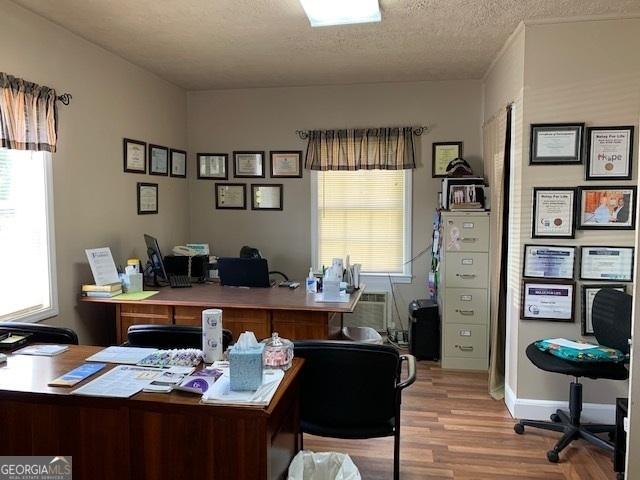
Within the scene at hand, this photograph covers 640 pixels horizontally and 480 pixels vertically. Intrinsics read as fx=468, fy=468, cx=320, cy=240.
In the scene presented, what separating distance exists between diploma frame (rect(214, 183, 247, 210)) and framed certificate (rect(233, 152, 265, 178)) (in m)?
Answer: 0.12

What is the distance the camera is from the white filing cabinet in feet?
13.5

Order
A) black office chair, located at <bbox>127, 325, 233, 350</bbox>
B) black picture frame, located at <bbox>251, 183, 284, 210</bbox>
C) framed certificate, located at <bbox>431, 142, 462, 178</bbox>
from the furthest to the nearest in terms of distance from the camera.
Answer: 1. black picture frame, located at <bbox>251, 183, 284, 210</bbox>
2. framed certificate, located at <bbox>431, 142, 462, 178</bbox>
3. black office chair, located at <bbox>127, 325, 233, 350</bbox>

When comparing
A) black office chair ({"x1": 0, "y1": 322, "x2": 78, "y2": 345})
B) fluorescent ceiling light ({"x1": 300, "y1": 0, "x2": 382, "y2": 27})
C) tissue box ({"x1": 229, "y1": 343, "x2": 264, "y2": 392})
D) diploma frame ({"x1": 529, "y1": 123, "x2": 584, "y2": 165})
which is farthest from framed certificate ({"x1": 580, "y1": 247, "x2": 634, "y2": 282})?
black office chair ({"x1": 0, "y1": 322, "x2": 78, "y2": 345})

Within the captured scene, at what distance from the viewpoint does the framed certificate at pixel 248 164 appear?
5.07 m

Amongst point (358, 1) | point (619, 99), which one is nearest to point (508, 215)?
point (619, 99)

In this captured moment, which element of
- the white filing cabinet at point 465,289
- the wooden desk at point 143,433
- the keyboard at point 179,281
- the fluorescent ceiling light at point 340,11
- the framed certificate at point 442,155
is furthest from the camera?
the framed certificate at point 442,155

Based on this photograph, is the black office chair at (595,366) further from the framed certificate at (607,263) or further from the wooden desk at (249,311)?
the wooden desk at (249,311)

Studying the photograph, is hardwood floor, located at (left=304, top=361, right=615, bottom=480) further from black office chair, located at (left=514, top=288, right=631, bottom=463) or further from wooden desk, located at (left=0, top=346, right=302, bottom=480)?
wooden desk, located at (left=0, top=346, right=302, bottom=480)

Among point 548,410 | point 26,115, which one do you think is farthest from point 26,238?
point 548,410

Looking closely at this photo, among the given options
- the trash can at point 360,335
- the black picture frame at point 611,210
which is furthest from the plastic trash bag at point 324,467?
the black picture frame at point 611,210

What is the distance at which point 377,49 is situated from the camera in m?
3.75

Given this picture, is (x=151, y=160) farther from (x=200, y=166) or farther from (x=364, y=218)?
(x=364, y=218)

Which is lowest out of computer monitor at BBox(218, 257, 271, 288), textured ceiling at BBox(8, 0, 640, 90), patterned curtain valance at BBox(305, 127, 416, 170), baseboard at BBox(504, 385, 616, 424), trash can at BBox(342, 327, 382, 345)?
baseboard at BBox(504, 385, 616, 424)

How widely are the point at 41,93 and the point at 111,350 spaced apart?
1.84 m
